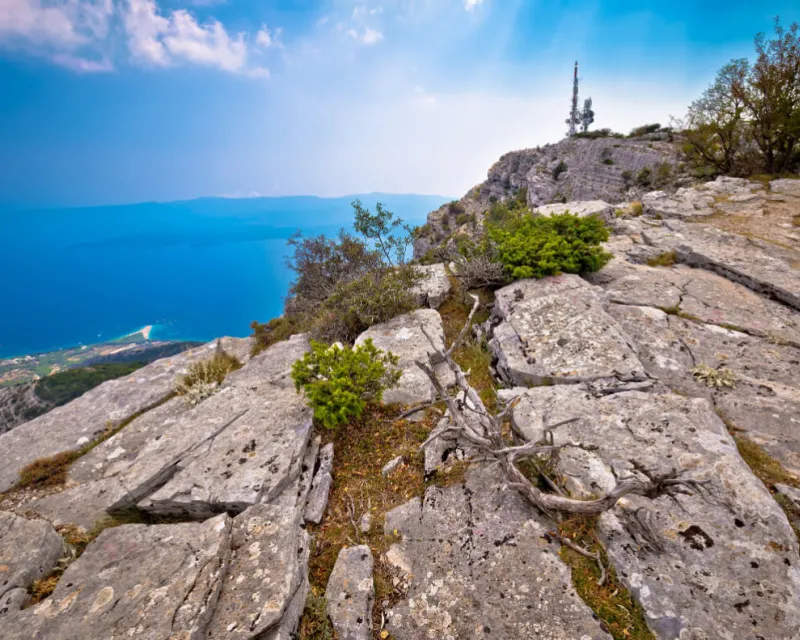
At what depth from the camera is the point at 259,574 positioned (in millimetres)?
3430

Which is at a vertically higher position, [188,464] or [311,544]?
[188,464]

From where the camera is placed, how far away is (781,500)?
389cm

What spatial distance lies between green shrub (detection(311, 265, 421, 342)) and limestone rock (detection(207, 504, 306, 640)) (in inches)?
224

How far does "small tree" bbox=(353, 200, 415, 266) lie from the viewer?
13430mm

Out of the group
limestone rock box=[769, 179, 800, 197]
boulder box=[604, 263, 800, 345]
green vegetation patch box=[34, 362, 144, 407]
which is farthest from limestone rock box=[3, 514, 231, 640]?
green vegetation patch box=[34, 362, 144, 407]

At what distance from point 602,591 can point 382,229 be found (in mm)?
13023

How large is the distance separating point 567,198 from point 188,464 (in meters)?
69.4

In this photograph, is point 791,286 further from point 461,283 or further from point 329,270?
point 329,270

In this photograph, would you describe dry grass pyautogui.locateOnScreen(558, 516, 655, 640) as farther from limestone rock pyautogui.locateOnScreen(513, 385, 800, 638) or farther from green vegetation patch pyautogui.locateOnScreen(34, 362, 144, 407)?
green vegetation patch pyautogui.locateOnScreen(34, 362, 144, 407)

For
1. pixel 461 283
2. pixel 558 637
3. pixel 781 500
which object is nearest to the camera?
pixel 558 637

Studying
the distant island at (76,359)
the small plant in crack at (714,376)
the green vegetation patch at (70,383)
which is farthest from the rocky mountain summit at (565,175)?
the distant island at (76,359)

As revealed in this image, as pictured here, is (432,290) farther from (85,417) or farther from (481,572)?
(85,417)

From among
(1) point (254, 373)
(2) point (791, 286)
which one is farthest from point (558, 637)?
(2) point (791, 286)

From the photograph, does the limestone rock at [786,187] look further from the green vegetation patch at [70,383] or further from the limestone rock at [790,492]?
the green vegetation patch at [70,383]
